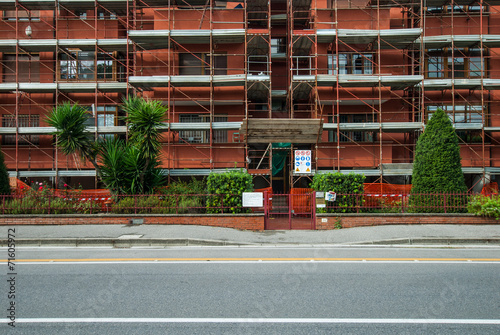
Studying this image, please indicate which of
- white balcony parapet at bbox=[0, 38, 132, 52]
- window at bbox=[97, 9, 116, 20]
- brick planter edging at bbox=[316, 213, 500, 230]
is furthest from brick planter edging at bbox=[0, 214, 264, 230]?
window at bbox=[97, 9, 116, 20]

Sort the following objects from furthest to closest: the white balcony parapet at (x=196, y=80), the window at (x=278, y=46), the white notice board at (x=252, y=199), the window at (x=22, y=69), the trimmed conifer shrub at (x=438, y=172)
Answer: the window at (x=278, y=46) < the window at (x=22, y=69) < the white balcony parapet at (x=196, y=80) < the trimmed conifer shrub at (x=438, y=172) < the white notice board at (x=252, y=199)

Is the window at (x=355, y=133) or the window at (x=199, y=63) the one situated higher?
the window at (x=199, y=63)

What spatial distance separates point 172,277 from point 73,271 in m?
2.26

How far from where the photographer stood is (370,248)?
9.81m

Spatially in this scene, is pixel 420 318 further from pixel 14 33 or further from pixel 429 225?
pixel 14 33

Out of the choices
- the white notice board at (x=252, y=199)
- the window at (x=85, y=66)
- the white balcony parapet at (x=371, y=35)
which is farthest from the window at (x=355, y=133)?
the window at (x=85, y=66)

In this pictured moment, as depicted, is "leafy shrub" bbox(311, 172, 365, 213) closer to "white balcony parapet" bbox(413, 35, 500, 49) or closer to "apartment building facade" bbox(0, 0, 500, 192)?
"apartment building facade" bbox(0, 0, 500, 192)

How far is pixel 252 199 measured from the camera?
12.5 meters

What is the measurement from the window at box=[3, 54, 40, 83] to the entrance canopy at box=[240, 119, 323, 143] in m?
14.5

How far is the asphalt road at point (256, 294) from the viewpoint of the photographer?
14.9ft

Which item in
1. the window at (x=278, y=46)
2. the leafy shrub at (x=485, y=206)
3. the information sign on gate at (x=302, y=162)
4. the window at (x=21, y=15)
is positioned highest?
the window at (x=21, y=15)

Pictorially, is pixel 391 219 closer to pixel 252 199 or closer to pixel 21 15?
pixel 252 199

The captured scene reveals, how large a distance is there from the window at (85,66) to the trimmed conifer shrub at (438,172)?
1743 cm

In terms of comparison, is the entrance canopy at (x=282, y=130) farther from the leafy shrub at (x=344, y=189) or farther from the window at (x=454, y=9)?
the window at (x=454, y=9)
